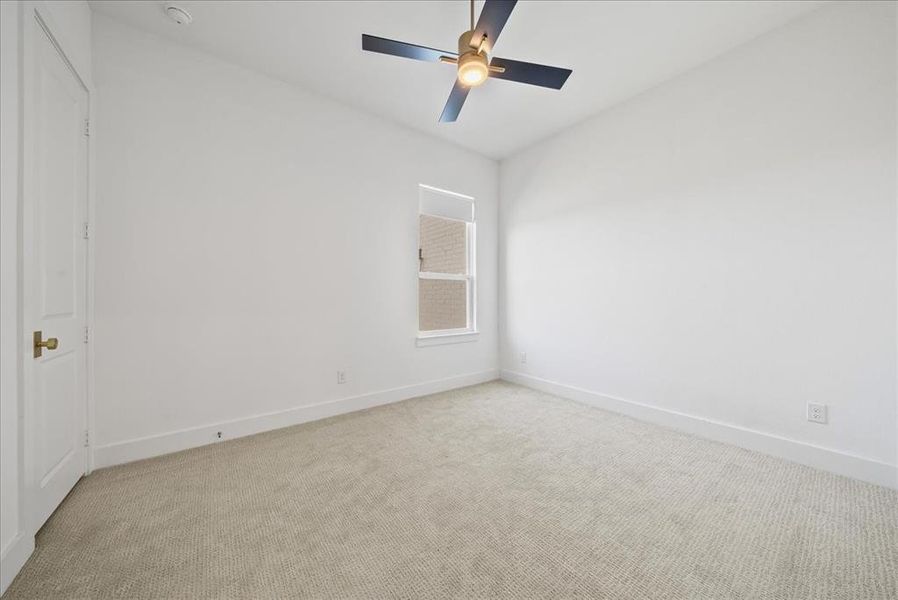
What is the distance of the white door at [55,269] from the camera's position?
4.91 ft

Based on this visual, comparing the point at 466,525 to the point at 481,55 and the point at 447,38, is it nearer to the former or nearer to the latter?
the point at 481,55

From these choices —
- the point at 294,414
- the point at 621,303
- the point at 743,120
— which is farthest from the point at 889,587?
the point at 294,414

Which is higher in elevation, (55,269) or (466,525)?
(55,269)

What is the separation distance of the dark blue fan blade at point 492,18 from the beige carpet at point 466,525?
8.09ft

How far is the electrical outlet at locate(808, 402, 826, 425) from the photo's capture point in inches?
84.6

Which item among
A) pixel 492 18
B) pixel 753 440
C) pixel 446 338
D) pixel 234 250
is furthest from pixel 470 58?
pixel 753 440

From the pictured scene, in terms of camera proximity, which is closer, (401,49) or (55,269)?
(55,269)

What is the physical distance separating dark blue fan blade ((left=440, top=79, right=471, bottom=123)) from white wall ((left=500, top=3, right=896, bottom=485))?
167cm

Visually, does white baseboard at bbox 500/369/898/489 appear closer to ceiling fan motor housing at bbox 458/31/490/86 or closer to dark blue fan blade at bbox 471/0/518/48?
ceiling fan motor housing at bbox 458/31/490/86

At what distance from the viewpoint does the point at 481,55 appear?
6.13ft

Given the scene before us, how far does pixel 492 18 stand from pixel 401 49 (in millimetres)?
537

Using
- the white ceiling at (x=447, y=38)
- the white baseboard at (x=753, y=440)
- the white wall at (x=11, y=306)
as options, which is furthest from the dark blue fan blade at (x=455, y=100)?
the white baseboard at (x=753, y=440)

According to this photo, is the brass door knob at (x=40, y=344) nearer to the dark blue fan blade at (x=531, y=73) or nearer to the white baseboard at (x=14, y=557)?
the white baseboard at (x=14, y=557)

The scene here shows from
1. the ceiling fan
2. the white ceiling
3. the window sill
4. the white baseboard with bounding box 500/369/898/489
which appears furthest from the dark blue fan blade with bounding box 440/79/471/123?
the white baseboard with bounding box 500/369/898/489
